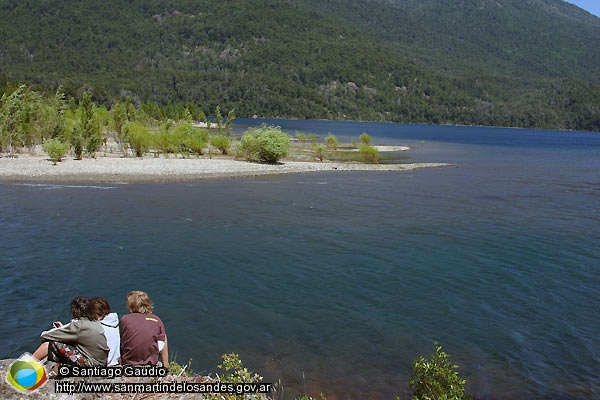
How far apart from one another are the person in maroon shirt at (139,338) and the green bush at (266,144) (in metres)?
49.2

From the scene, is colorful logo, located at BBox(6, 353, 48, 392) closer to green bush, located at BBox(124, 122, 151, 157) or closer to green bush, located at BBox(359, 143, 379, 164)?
green bush, located at BBox(124, 122, 151, 157)

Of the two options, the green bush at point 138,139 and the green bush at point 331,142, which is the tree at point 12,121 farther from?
the green bush at point 331,142

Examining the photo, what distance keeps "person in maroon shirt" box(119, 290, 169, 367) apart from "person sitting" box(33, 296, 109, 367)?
378 millimetres

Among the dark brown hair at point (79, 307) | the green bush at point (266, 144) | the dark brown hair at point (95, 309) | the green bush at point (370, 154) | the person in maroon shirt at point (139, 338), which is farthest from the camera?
the green bush at point (370, 154)

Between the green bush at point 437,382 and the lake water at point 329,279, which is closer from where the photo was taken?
the green bush at point 437,382

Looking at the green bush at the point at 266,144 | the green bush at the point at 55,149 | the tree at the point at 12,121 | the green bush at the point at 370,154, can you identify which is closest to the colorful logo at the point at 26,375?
the green bush at the point at 55,149

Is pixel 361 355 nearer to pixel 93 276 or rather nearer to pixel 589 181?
pixel 93 276

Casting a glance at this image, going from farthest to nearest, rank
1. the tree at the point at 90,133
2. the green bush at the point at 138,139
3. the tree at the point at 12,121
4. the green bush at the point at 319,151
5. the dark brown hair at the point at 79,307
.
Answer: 1. the green bush at the point at 319,151
2. the green bush at the point at 138,139
3. the tree at the point at 90,133
4. the tree at the point at 12,121
5. the dark brown hair at the point at 79,307

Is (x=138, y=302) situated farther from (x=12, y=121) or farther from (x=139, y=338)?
(x=12, y=121)

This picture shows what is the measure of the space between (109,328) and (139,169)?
135 ft

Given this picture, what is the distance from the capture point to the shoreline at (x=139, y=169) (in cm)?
4369

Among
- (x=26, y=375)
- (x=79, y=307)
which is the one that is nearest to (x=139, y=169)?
(x=79, y=307)

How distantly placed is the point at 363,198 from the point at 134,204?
16069 mm

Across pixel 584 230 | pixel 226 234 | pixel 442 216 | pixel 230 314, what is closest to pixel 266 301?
pixel 230 314
